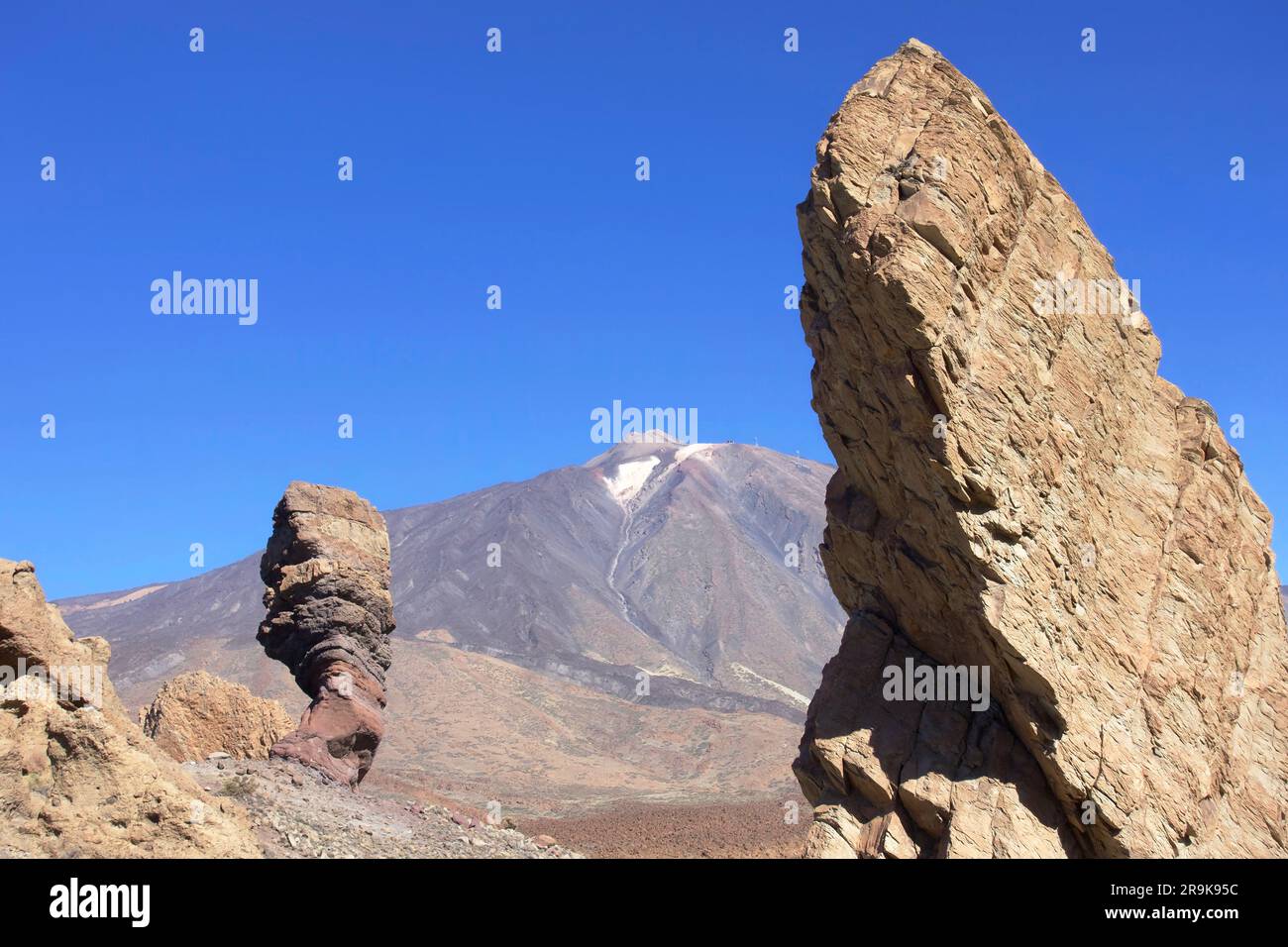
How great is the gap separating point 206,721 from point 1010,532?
18.9 metres

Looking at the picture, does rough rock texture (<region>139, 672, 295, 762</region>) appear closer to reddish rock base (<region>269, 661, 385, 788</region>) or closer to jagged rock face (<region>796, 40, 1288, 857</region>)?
reddish rock base (<region>269, 661, 385, 788</region>)

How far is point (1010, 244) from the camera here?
46.4 feet

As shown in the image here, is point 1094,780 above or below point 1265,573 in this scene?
below

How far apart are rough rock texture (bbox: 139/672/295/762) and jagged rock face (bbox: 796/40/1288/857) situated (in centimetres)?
1488

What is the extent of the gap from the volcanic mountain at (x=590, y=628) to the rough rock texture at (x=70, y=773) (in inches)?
1135

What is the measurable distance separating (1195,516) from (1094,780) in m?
4.05

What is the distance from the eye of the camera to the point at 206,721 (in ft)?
80.9

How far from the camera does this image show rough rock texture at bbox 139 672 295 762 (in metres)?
24.0

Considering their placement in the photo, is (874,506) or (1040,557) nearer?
(1040,557)

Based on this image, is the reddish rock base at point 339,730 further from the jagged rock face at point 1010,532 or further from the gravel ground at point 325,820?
the jagged rock face at point 1010,532

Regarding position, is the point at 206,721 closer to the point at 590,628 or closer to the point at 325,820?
the point at 325,820

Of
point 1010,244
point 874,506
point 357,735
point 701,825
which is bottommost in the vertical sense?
point 701,825
